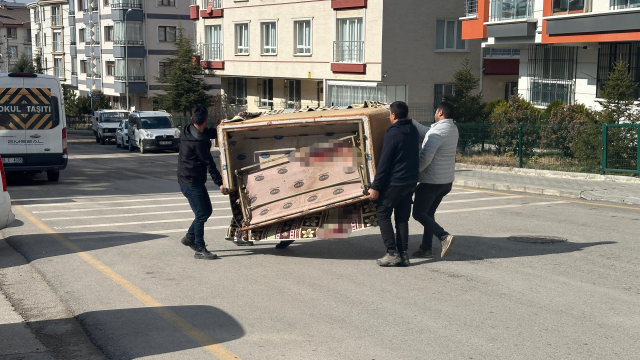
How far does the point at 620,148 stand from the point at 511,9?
34.4ft

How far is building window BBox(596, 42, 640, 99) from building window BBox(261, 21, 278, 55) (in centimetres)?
1820

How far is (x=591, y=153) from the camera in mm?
18469

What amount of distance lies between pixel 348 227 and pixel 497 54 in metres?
31.7

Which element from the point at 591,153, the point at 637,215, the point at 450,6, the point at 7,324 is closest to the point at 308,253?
the point at 7,324

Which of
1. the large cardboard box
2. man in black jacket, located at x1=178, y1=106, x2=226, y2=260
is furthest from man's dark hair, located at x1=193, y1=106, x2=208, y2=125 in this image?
the large cardboard box

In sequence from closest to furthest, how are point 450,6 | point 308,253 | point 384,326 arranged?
point 384,326
point 308,253
point 450,6

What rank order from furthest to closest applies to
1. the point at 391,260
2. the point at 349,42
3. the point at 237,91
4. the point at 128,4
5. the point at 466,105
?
1. the point at 128,4
2. the point at 237,91
3. the point at 349,42
4. the point at 466,105
5. the point at 391,260

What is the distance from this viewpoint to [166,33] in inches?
2562

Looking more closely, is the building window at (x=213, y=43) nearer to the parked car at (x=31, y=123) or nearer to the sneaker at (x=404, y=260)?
the parked car at (x=31, y=123)

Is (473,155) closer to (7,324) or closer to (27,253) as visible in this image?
(27,253)

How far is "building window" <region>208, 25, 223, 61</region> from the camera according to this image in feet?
143

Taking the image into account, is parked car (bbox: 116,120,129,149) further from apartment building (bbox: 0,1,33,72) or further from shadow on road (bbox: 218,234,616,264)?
apartment building (bbox: 0,1,33,72)

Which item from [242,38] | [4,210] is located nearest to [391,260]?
[4,210]

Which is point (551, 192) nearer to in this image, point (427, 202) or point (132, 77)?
point (427, 202)
